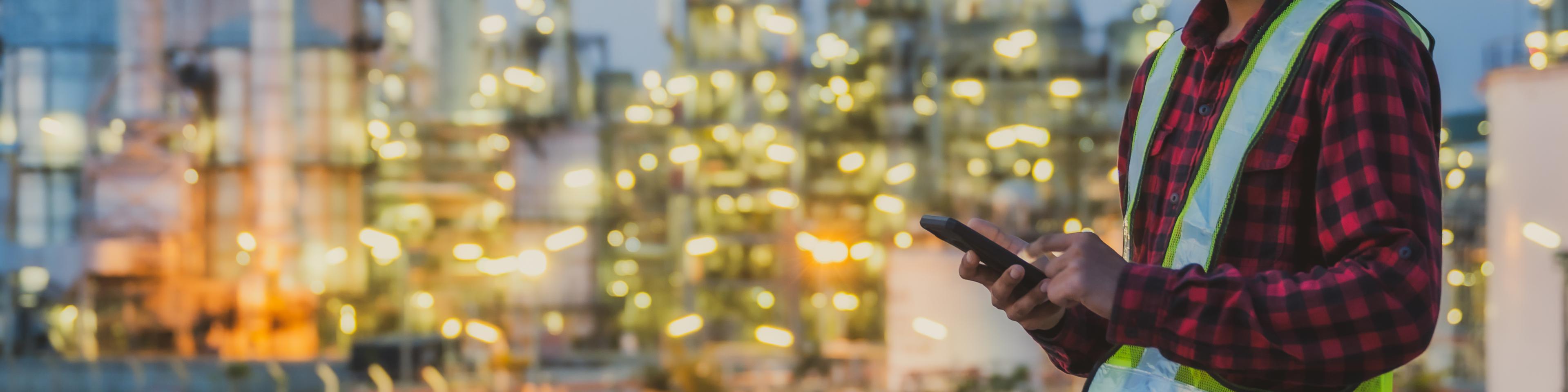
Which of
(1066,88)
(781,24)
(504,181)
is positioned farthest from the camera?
(504,181)

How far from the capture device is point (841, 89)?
583 cm

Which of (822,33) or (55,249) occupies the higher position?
(822,33)

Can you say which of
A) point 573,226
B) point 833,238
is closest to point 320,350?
point 573,226

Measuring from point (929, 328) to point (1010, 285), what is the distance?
4.30 metres

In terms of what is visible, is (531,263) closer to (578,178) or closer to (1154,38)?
(578,178)

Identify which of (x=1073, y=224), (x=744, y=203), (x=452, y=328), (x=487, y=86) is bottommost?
(x=452, y=328)

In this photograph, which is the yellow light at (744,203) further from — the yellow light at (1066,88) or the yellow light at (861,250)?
the yellow light at (1066,88)

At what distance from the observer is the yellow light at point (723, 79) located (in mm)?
5883

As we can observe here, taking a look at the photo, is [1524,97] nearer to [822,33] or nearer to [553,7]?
[822,33]

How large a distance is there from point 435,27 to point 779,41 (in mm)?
2358

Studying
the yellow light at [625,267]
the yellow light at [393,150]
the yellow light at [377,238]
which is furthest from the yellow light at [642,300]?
the yellow light at [393,150]

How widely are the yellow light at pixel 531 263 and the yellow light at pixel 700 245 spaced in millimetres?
1047

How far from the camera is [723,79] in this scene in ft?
Answer: 19.4

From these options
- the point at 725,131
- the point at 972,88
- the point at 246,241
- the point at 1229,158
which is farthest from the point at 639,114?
the point at 1229,158
